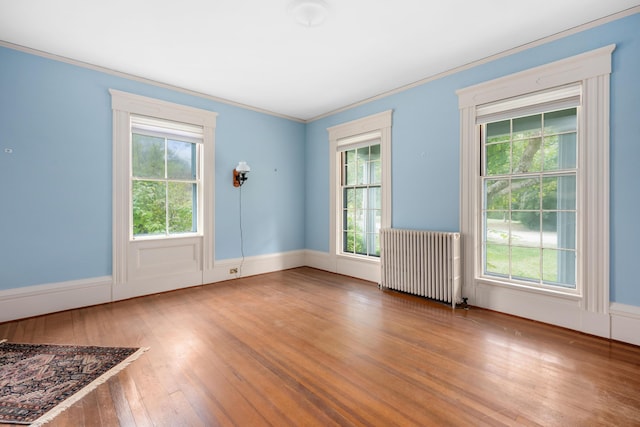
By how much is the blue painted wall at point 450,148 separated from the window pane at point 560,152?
1.20 ft

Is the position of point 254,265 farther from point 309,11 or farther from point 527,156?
point 527,156

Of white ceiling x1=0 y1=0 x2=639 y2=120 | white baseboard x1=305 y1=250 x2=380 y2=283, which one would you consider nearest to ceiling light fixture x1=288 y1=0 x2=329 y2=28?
white ceiling x1=0 y1=0 x2=639 y2=120

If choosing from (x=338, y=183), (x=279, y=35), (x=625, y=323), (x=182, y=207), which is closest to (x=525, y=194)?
(x=625, y=323)

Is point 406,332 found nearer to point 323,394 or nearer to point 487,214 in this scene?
point 323,394

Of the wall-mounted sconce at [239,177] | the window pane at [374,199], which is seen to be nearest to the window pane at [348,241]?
the window pane at [374,199]

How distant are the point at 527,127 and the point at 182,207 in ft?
15.3

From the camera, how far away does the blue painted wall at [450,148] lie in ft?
8.68

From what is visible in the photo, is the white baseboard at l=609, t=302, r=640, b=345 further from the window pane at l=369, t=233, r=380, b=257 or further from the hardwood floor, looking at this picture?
the window pane at l=369, t=233, r=380, b=257

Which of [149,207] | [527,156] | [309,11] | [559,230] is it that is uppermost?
[309,11]

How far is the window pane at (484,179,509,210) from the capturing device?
3517 mm

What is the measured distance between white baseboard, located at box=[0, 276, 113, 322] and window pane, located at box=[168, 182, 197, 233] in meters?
1.10

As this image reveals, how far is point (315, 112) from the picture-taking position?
5551mm

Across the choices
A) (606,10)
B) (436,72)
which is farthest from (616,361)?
(436,72)

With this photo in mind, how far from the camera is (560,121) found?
3148 millimetres
